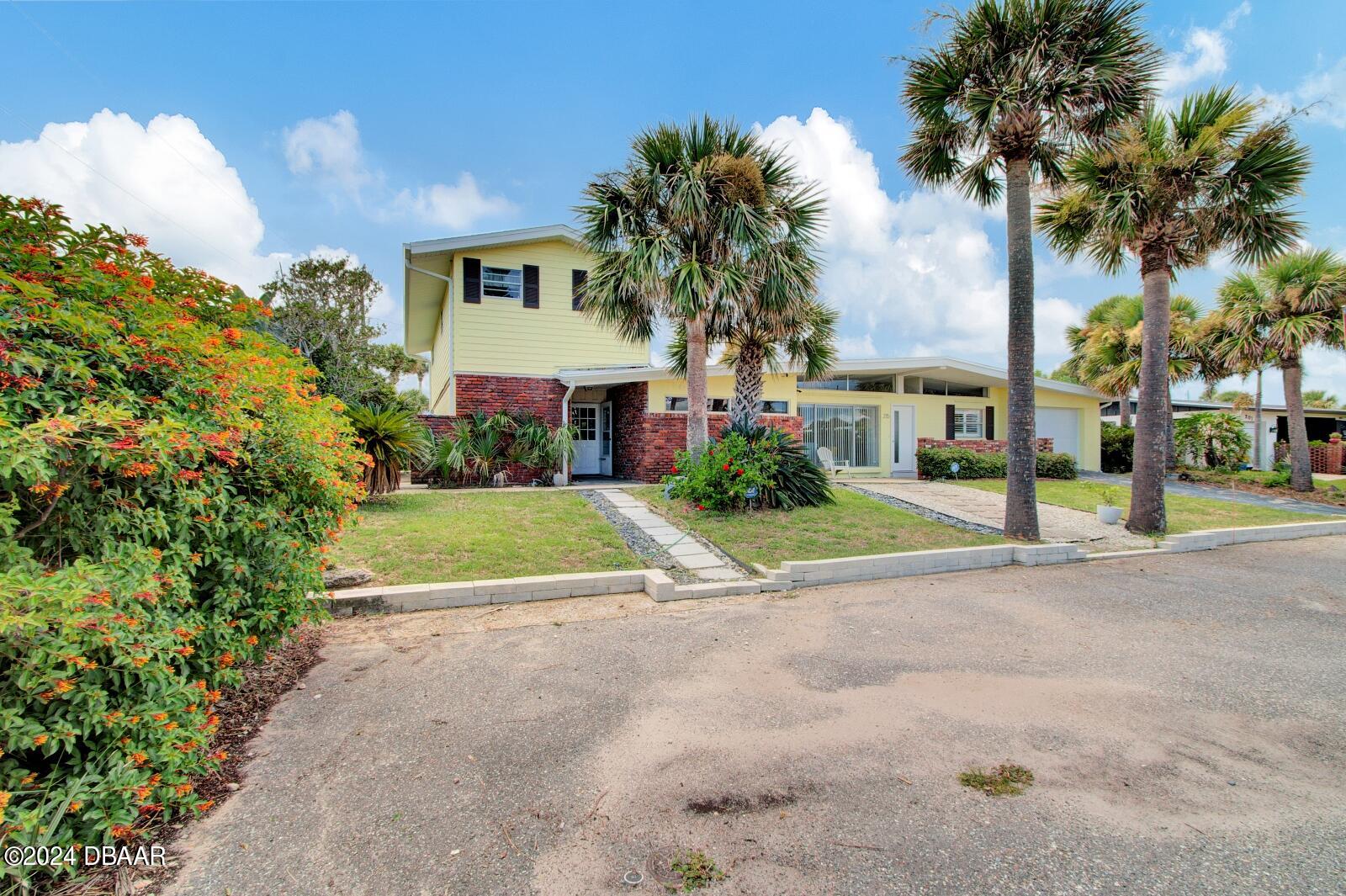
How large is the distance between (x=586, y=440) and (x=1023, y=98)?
12196 mm

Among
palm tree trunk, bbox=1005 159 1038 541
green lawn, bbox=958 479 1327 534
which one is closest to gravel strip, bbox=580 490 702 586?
palm tree trunk, bbox=1005 159 1038 541

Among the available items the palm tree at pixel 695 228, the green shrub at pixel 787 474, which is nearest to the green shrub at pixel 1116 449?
the green shrub at pixel 787 474

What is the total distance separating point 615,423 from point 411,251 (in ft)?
22.4

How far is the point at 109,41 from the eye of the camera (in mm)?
7281

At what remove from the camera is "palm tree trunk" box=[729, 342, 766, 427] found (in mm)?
10664

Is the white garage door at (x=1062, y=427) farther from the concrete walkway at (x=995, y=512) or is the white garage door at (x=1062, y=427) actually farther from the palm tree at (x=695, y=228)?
the palm tree at (x=695, y=228)

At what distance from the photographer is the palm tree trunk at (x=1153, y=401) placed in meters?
9.65

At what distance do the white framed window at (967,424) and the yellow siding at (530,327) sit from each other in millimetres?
11162

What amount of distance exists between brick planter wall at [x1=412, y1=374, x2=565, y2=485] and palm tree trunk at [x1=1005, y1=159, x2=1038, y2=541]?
10.4 m

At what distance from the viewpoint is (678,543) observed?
812 cm

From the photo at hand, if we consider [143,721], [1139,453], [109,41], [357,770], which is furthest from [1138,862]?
[109,41]

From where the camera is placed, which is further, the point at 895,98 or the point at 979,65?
the point at 895,98

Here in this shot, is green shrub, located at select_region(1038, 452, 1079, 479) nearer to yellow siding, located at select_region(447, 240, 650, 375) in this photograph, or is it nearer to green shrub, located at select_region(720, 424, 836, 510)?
green shrub, located at select_region(720, 424, 836, 510)

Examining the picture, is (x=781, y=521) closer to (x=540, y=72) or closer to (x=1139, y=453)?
(x=1139, y=453)
